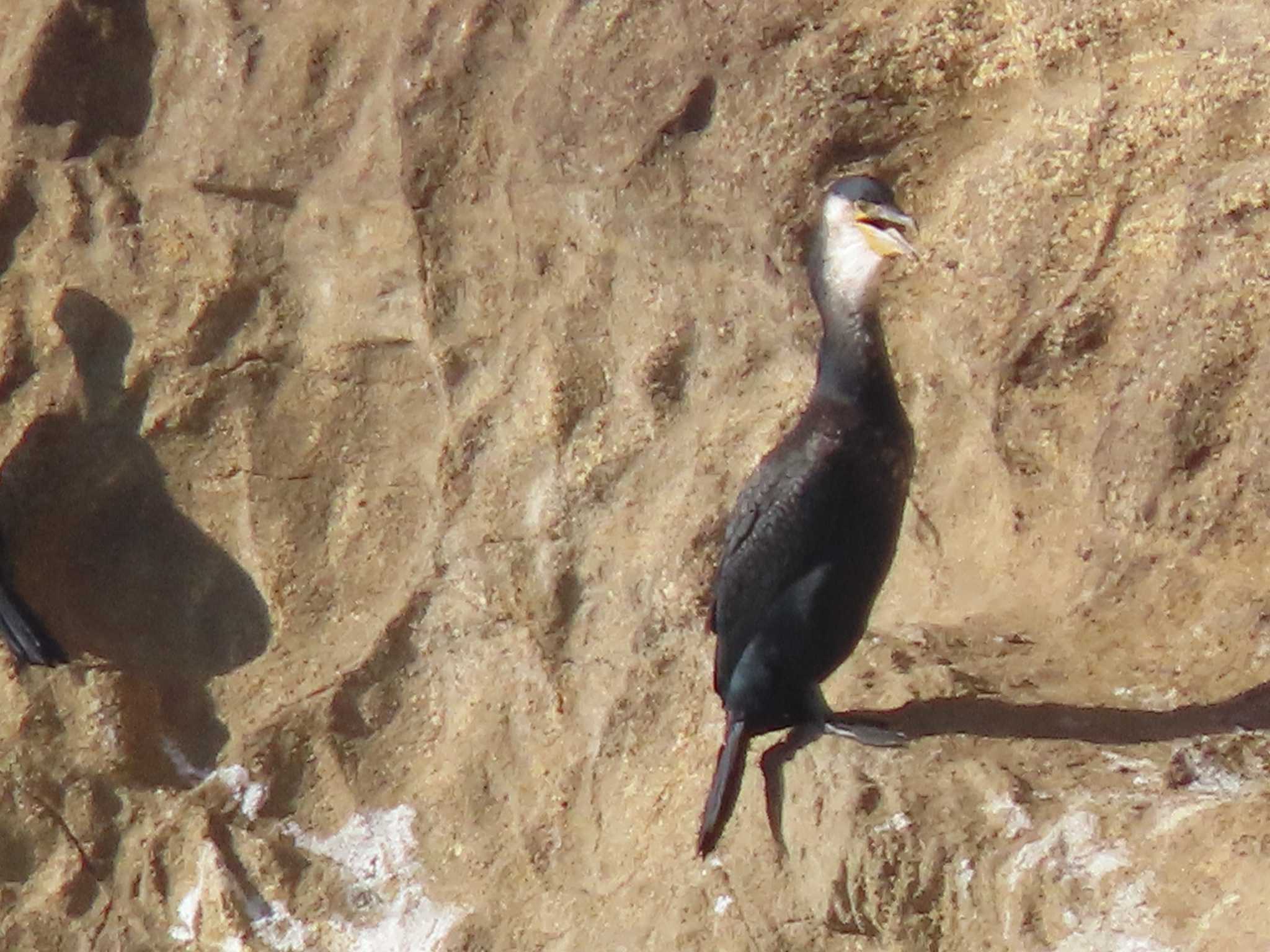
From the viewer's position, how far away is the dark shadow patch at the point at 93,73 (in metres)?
3.44

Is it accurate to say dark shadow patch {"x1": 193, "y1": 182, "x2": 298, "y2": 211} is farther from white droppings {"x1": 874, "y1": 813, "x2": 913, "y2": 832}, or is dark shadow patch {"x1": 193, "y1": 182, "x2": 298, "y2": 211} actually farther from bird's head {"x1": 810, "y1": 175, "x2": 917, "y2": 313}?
white droppings {"x1": 874, "y1": 813, "x2": 913, "y2": 832}

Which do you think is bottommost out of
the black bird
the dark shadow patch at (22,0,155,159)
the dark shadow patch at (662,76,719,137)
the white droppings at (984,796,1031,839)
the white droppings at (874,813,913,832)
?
the white droppings at (874,813,913,832)

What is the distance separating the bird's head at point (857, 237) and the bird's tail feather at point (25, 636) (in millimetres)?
1884

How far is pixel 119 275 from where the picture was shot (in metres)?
3.42

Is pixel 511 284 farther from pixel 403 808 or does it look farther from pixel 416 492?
pixel 403 808

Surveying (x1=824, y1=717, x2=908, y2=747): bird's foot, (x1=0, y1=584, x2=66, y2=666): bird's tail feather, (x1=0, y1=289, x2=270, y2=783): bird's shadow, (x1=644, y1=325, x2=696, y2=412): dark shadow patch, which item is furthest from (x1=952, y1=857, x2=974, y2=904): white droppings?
(x1=0, y1=584, x2=66, y2=666): bird's tail feather

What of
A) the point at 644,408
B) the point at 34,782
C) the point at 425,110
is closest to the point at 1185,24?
the point at 644,408

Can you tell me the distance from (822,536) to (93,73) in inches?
86.5

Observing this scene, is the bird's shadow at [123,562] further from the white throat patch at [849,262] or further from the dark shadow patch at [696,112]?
the white throat patch at [849,262]

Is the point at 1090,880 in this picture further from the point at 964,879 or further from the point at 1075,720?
the point at 1075,720

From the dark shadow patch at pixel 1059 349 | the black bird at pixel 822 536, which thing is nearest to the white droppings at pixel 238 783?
the black bird at pixel 822 536

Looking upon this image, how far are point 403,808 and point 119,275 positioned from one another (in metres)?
1.46

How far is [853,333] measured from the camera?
9.46 feet

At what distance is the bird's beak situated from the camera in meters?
2.76
